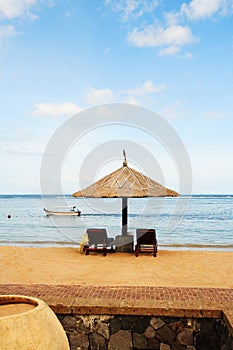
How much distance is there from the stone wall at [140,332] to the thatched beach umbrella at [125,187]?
7.43 m

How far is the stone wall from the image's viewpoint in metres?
4.32

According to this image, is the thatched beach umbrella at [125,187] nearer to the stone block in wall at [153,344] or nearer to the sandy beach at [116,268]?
the sandy beach at [116,268]

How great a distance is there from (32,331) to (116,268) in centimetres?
766

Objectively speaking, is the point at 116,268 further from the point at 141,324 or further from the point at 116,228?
the point at 116,228

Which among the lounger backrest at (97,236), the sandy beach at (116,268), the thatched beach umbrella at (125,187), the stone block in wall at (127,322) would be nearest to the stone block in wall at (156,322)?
the stone block in wall at (127,322)

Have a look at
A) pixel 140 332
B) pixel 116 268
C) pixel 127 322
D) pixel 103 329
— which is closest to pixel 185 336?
pixel 140 332

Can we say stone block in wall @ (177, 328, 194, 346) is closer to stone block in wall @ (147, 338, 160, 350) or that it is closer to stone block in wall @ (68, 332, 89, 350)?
stone block in wall @ (147, 338, 160, 350)

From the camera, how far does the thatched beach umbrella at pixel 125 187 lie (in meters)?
12.0

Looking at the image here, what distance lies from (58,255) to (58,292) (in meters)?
6.86

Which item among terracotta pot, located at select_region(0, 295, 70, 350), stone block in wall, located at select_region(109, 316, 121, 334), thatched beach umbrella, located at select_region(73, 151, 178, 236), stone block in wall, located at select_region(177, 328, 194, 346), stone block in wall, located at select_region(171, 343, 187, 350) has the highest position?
thatched beach umbrella, located at select_region(73, 151, 178, 236)

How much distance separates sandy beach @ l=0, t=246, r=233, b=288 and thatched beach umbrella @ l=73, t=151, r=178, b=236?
→ 6.10 ft

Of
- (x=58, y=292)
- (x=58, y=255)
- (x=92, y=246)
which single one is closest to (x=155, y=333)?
(x=58, y=292)

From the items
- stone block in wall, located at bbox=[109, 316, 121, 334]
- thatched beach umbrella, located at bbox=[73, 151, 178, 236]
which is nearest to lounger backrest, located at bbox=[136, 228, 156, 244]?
thatched beach umbrella, located at bbox=[73, 151, 178, 236]

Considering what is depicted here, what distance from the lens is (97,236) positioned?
12242 millimetres
